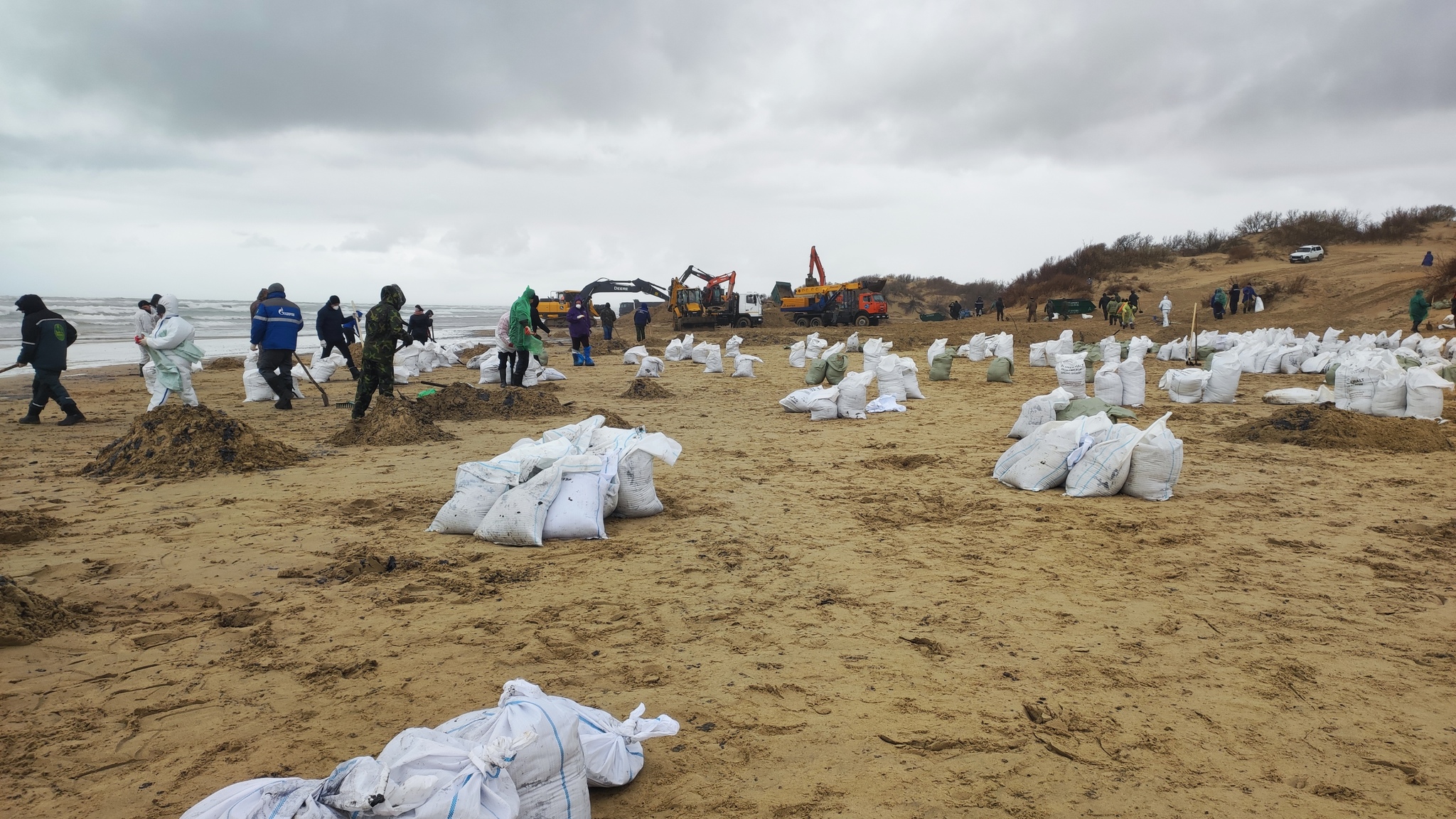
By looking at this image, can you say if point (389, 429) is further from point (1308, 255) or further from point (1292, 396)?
point (1308, 255)

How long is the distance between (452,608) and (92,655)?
119cm

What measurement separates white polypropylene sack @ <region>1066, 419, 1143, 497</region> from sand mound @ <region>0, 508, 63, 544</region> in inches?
230

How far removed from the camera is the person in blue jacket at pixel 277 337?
29.0ft

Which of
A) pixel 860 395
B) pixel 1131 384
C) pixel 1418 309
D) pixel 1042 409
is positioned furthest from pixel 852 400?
pixel 1418 309

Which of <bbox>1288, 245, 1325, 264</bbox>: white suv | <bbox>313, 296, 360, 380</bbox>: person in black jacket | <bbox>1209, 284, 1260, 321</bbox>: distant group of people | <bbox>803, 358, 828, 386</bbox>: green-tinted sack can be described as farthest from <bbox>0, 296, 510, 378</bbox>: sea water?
<bbox>1288, 245, 1325, 264</bbox>: white suv

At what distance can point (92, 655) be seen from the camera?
2.70 m

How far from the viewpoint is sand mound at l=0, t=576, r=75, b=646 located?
2.72m

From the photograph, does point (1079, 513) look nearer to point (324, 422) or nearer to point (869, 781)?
point (869, 781)

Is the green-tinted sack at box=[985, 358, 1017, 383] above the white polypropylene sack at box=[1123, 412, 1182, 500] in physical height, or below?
above

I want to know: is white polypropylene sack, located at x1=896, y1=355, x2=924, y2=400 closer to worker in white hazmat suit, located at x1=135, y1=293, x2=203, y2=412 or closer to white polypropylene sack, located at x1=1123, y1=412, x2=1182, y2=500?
white polypropylene sack, located at x1=1123, y1=412, x2=1182, y2=500

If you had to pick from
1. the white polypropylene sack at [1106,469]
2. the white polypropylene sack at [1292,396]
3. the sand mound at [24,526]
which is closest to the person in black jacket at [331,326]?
the sand mound at [24,526]

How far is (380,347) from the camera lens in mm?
7191

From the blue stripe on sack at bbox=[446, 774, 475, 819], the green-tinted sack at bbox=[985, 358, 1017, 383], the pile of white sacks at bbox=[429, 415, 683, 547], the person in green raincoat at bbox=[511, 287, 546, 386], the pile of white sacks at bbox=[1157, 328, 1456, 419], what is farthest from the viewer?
the green-tinted sack at bbox=[985, 358, 1017, 383]

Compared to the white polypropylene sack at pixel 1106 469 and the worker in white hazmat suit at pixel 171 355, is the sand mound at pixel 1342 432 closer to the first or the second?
the white polypropylene sack at pixel 1106 469
